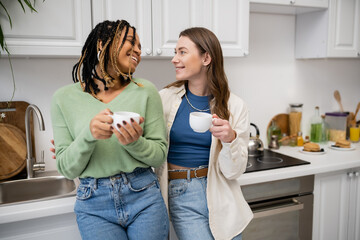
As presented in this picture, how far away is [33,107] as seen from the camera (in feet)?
5.41

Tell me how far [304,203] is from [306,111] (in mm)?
931

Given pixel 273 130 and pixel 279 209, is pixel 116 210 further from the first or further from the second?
pixel 273 130

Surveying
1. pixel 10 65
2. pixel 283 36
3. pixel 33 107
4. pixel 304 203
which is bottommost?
pixel 304 203

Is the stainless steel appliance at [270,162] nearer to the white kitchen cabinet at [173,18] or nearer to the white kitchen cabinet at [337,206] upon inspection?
the white kitchen cabinet at [337,206]

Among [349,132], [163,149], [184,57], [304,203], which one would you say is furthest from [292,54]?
[163,149]

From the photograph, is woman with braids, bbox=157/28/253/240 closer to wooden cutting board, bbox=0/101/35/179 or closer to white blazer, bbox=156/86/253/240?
white blazer, bbox=156/86/253/240

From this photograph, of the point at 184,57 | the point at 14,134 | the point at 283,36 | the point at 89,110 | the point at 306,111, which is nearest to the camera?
the point at 89,110

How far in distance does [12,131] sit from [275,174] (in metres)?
1.42

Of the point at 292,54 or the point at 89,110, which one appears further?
the point at 292,54

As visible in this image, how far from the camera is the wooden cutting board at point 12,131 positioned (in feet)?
5.82

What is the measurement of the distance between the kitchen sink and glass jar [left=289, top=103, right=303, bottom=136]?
1.63 m

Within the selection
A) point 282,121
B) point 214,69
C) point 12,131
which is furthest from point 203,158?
point 282,121

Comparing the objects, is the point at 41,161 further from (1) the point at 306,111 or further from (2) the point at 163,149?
(1) the point at 306,111

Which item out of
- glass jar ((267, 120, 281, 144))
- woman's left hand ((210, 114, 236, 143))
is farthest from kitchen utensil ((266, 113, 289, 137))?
woman's left hand ((210, 114, 236, 143))
